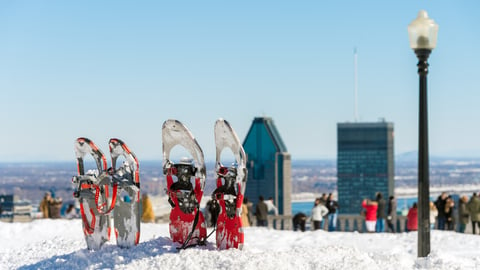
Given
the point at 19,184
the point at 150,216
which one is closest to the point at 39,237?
the point at 150,216

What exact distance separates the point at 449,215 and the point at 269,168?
13611cm

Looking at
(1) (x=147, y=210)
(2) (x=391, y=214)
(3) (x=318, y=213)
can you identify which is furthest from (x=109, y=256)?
(1) (x=147, y=210)

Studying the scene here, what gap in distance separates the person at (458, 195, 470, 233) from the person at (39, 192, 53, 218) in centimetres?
1124

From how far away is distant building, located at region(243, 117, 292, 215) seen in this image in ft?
510

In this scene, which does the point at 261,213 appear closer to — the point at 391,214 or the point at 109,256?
the point at 391,214

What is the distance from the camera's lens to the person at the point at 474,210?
68.5ft

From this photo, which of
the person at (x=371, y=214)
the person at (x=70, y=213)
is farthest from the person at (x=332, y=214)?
the person at (x=70, y=213)

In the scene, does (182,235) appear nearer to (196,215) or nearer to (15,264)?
(196,215)

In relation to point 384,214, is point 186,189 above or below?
above

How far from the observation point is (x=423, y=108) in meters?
12.7

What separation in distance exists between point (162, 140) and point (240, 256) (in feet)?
9.43

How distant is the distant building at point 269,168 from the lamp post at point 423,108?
139 m

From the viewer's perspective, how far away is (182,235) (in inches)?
543

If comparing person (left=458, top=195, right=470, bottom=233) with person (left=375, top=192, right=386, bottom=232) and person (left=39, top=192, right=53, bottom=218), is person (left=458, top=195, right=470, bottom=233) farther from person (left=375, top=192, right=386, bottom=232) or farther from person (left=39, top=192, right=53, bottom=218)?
person (left=39, top=192, right=53, bottom=218)
